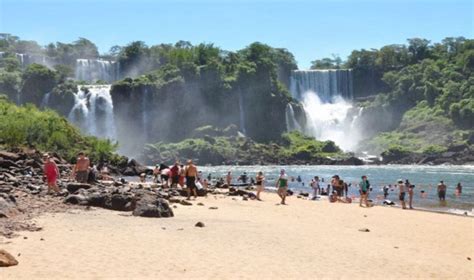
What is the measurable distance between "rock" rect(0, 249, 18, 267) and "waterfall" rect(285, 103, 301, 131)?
130 m

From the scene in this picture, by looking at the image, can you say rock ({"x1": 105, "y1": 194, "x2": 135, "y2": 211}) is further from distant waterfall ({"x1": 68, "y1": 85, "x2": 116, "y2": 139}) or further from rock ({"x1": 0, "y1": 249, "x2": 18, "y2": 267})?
distant waterfall ({"x1": 68, "y1": 85, "x2": 116, "y2": 139})

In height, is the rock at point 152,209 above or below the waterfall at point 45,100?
below

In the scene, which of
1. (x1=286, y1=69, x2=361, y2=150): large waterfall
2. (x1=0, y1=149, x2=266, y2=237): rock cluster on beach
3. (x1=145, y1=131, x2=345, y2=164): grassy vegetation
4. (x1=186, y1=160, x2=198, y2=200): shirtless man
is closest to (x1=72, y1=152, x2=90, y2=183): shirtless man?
(x1=0, y1=149, x2=266, y2=237): rock cluster on beach

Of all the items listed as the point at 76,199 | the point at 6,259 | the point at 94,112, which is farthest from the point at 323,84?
the point at 6,259

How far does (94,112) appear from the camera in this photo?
108m

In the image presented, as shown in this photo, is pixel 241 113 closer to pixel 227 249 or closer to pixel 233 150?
pixel 233 150

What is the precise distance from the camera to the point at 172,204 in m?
22.5

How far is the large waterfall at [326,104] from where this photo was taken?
14450 centimetres

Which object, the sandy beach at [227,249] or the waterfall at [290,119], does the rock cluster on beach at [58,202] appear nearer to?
the sandy beach at [227,249]

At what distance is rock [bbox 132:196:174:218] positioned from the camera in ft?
57.5

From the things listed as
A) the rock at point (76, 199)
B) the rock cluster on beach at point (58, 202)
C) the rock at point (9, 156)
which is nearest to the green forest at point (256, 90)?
the rock at point (9, 156)

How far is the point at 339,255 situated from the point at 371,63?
160612 mm

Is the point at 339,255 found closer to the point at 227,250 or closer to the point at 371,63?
the point at 227,250

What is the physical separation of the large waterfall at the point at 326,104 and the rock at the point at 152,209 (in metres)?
124
